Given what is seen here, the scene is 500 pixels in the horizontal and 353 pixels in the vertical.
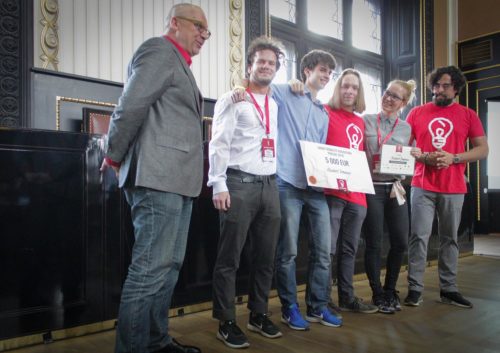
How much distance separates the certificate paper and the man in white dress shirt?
2.18ft

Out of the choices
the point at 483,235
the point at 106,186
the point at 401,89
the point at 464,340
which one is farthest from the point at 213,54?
the point at 483,235

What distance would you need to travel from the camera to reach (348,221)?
2113mm

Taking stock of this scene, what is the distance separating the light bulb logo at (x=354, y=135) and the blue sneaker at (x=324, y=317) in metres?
0.80

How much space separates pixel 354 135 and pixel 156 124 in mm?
1152

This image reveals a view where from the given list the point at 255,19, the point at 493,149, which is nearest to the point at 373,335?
the point at 255,19

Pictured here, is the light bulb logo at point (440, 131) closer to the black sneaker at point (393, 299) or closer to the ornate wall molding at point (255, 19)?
the black sneaker at point (393, 299)

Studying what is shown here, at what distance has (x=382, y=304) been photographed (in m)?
2.23

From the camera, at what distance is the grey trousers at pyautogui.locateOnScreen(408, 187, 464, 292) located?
92.8 inches

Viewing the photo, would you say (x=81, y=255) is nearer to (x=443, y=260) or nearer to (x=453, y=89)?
(x=443, y=260)

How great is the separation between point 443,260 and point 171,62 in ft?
6.22

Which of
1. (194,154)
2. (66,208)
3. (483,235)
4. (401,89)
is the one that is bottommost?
(483,235)

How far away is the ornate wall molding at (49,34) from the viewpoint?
285 centimetres

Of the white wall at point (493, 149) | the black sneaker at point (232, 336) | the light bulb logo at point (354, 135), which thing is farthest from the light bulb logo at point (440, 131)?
the white wall at point (493, 149)

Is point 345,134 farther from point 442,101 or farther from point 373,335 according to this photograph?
point 373,335
